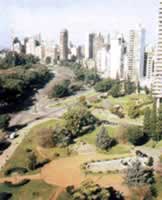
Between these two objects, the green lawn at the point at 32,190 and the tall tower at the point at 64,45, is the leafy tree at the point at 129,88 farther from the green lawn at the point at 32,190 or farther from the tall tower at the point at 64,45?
the tall tower at the point at 64,45

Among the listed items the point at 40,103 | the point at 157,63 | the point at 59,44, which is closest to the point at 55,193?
the point at 157,63

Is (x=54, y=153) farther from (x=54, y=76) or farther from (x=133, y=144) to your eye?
(x=54, y=76)

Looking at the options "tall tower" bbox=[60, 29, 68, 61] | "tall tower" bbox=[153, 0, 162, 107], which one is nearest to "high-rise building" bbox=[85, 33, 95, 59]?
"tall tower" bbox=[60, 29, 68, 61]

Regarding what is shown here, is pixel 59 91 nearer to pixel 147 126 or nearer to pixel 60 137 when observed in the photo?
pixel 60 137

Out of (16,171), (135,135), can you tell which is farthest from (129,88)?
(16,171)

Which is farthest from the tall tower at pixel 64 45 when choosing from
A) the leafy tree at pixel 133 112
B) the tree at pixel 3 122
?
the tree at pixel 3 122

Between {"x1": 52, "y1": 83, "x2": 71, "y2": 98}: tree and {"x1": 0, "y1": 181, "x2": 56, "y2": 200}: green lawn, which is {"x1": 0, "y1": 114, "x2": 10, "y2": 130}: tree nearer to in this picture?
{"x1": 0, "y1": 181, "x2": 56, "y2": 200}: green lawn
